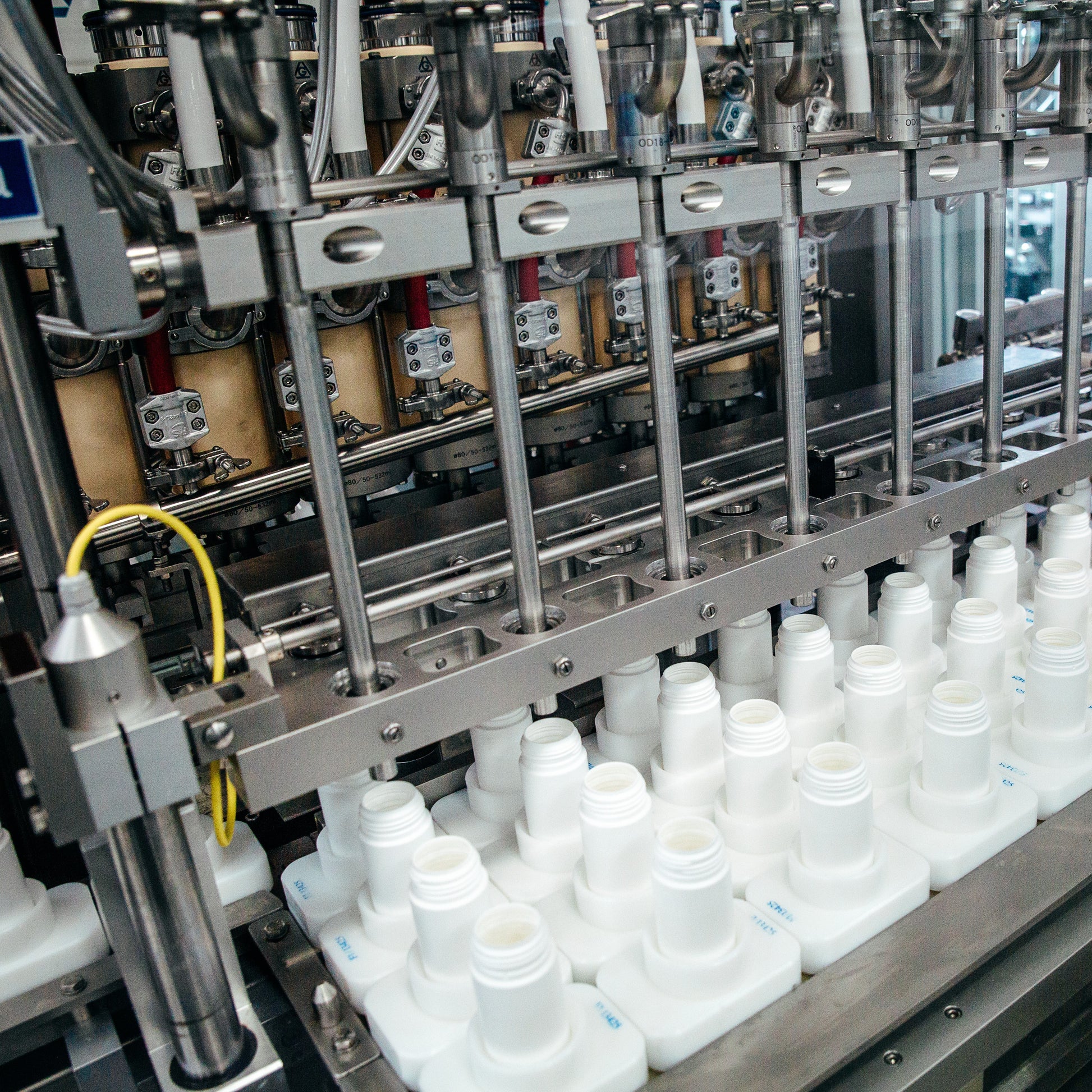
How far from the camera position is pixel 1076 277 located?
1599 mm

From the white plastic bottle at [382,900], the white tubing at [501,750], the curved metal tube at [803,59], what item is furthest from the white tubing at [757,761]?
the curved metal tube at [803,59]

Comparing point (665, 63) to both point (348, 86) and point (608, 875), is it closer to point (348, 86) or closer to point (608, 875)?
point (348, 86)

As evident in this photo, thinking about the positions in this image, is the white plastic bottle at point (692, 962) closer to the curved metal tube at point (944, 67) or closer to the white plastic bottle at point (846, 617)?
the white plastic bottle at point (846, 617)

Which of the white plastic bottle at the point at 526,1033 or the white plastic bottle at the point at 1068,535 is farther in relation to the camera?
the white plastic bottle at the point at 1068,535

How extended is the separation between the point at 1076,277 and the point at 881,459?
392mm

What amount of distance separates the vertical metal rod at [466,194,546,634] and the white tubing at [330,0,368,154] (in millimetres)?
257

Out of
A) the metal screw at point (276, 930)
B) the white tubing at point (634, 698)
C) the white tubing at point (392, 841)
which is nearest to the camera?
the white tubing at point (392, 841)

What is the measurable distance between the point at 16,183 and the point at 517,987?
74cm

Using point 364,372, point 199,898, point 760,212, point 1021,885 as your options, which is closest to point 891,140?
point 760,212

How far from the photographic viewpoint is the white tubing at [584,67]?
118 centimetres

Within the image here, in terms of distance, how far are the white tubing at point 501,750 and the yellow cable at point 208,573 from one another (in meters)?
0.30

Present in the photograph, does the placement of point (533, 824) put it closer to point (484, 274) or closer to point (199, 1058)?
point (199, 1058)

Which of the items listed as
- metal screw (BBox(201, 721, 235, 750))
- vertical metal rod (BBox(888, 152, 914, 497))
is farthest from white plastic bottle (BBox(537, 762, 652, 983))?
vertical metal rod (BBox(888, 152, 914, 497))

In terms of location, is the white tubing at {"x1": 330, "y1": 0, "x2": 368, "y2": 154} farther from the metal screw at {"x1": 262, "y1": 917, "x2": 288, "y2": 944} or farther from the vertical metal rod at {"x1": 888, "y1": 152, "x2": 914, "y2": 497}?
the metal screw at {"x1": 262, "y1": 917, "x2": 288, "y2": 944}
